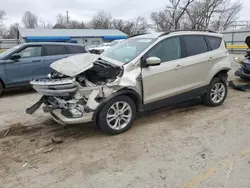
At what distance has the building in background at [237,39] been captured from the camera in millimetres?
20661

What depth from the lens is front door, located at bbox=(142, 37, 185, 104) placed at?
166 inches

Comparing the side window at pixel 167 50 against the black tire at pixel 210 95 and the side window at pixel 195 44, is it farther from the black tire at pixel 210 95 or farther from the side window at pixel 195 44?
the black tire at pixel 210 95

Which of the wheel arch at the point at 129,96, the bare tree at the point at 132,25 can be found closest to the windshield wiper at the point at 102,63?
the wheel arch at the point at 129,96

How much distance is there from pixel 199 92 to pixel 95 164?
3049mm

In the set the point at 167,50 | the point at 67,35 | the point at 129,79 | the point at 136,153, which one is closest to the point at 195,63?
the point at 167,50

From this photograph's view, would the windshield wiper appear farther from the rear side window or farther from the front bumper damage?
the rear side window

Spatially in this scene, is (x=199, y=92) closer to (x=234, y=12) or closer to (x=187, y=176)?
(x=187, y=176)

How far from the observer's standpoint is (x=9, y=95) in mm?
7145

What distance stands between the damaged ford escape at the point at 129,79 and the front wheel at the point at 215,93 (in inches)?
1.4

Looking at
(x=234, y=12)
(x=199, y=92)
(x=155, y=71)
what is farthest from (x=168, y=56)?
(x=234, y=12)

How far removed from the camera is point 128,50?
4.62m

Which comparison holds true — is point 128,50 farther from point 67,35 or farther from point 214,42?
point 67,35

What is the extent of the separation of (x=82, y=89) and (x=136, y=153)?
54.5 inches

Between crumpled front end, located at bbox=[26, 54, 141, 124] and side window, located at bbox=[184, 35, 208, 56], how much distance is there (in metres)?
1.45
